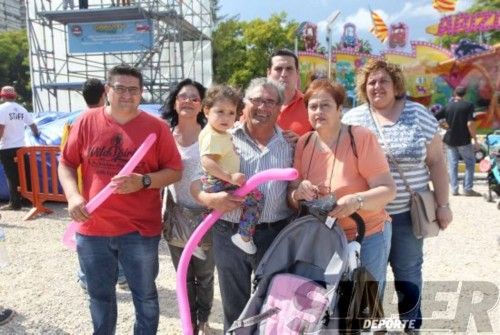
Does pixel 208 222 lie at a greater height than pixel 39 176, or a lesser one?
greater

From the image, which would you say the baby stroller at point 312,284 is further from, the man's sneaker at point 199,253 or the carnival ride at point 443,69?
the carnival ride at point 443,69

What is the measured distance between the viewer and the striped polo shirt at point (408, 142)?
2.56m

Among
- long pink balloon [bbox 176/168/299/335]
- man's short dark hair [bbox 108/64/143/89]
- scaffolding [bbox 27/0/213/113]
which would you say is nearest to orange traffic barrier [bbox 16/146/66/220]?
man's short dark hair [bbox 108/64/143/89]

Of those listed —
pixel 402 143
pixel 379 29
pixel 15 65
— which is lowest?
pixel 402 143

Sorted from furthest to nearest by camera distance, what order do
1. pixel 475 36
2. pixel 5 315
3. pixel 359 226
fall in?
pixel 475 36, pixel 5 315, pixel 359 226

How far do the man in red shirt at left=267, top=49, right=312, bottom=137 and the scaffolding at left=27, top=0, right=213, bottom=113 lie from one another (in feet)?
43.4

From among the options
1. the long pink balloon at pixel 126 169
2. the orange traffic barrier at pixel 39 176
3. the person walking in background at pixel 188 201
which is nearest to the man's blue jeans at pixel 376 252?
the person walking in background at pixel 188 201

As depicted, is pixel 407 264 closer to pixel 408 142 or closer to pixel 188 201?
pixel 408 142

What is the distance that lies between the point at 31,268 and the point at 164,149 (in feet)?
10.2

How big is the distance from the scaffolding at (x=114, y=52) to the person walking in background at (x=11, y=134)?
8812 millimetres

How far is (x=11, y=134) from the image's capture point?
717 centimetres

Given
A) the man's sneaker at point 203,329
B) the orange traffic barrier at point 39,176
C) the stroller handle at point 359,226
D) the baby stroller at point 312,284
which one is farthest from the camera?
the orange traffic barrier at point 39,176

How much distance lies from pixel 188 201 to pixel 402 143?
4.55ft

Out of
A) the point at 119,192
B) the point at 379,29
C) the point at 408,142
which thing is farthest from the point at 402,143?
the point at 379,29
